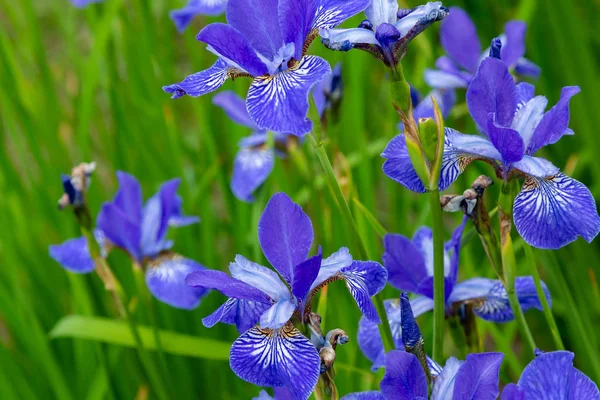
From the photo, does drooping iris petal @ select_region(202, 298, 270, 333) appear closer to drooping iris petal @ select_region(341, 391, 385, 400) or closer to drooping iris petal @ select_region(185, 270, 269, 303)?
drooping iris petal @ select_region(185, 270, 269, 303)

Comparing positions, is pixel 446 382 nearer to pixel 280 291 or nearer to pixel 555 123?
pixel 280 291

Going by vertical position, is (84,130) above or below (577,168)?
above

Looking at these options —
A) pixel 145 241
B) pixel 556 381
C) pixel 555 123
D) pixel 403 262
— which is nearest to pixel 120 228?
pixel 145 241

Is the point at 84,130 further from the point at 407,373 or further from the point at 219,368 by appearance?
the point at 407,373

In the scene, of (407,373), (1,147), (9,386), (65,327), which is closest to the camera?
(407,373)

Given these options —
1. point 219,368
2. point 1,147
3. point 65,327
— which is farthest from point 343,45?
point 1,147

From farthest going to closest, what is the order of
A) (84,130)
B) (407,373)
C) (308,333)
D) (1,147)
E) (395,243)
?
(1,147), (84,130), (395,243), (308,333), (407,373)

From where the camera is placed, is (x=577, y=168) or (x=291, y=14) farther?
(x=577, y=168)
